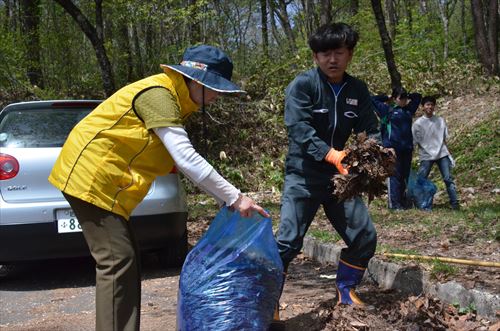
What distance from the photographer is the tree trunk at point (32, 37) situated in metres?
16.8

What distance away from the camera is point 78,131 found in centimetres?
308

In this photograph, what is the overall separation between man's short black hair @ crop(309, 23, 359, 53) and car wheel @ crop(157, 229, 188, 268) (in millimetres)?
2854

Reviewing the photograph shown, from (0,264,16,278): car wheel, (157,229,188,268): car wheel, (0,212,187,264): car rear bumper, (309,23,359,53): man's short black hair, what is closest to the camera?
(309,23,359,53): man's short black hair

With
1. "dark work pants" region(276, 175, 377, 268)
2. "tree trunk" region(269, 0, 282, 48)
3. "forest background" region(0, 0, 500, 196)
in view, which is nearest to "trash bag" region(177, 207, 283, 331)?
"dark work pants" region(276, 175, 377, 268)

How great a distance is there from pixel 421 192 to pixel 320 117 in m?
5.62

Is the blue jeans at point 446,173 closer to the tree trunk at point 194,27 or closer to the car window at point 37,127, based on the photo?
the car window at point 37,127

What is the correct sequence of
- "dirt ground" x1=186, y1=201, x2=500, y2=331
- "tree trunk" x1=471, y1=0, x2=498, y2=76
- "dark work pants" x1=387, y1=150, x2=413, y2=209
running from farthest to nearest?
"tree trunk" x1=471, y1=0, x2=498, y2=76, "dark work pants" x1=387, y1=150, x2=413, y2=209, "dirt ground" x1=186, y1=201, x2=500, y2=331

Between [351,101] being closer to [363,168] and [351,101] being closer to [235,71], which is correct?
[363,168]

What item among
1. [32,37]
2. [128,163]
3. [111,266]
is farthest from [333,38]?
[32,37]

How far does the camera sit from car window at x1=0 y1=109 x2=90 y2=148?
5.62 metres

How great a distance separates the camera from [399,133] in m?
9.09

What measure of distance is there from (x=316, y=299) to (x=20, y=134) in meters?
3.12

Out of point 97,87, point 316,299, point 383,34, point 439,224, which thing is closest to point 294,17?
point 97,87

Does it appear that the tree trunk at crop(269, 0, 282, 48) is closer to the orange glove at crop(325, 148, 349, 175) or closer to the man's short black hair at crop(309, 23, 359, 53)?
the man's short black hair at crop(309, 23, 359, 53)
